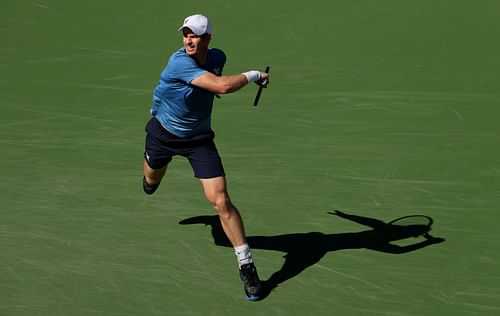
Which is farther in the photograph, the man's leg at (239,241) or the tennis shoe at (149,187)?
the tennis shoe at (149,187)

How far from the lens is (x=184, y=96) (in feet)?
29.6

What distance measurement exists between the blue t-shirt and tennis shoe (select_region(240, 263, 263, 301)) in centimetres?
132

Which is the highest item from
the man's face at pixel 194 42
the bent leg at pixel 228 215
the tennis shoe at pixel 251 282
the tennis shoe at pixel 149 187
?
the man's face at pixel 194 42

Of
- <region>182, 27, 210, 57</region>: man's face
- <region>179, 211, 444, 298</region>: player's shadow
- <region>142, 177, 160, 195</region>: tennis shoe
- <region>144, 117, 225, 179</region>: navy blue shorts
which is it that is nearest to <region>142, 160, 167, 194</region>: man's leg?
<region>142, 177, 160, 195</region>: tennis shoe

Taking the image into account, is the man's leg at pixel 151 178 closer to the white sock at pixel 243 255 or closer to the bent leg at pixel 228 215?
the bent leg at pixel 228 215

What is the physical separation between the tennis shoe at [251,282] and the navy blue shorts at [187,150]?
0.84 metres

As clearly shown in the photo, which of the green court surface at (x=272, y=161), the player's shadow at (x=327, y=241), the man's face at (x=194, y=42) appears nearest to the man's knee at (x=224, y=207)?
the green court surface at (x=272, y=161)

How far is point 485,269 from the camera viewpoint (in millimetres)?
9328

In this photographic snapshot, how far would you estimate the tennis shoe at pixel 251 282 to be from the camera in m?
8.80

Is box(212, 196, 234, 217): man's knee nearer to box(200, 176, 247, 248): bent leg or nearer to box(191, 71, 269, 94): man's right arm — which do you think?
box(200, 176, 247, 248): bent leg

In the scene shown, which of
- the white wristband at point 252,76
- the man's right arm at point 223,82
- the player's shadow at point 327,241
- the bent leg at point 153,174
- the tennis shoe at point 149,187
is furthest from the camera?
the tennis shoe at point 149,187

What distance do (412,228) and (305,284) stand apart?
158 centimetres

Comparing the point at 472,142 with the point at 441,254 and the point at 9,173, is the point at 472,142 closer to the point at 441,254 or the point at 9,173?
the point at 441,254

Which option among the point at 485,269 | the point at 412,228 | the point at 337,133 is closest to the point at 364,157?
the point at 337,133
